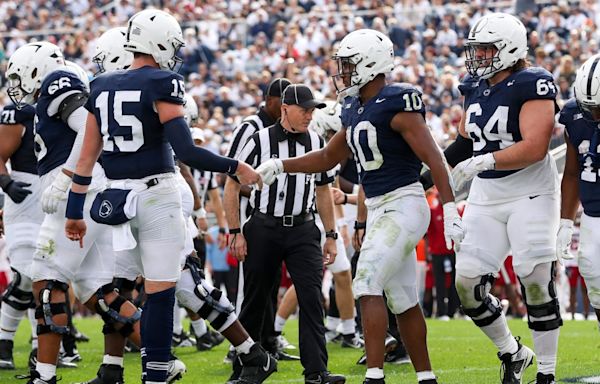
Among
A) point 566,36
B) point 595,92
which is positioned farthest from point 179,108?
point 566,36

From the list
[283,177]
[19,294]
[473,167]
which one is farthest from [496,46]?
[19,294]

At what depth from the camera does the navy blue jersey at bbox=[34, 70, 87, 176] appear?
21.7ft

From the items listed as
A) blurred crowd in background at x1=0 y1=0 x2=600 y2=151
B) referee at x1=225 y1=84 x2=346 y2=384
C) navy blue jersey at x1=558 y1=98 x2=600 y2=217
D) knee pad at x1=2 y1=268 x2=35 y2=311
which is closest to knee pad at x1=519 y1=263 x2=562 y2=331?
navy blue jersey at x1=558 y1=98 x2=600 y2=217

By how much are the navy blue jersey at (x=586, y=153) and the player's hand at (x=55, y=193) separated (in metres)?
2.84

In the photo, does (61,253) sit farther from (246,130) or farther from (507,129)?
(507,129)

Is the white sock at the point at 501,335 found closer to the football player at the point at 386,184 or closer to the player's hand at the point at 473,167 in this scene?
the football player at the point at 386,184

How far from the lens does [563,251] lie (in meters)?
6.30

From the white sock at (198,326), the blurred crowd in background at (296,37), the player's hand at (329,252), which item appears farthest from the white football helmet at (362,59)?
the blurred crowd in background at (296,37)

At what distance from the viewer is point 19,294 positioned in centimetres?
803

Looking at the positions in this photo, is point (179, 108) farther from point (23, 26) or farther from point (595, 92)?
point (23, 26)

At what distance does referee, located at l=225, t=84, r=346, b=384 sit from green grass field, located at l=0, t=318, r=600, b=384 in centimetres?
76

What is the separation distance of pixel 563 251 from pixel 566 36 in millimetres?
14728

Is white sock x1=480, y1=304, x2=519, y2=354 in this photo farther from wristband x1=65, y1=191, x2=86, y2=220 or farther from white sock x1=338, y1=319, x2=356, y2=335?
white sock x1=338, y1=319, x2=356, y2=335

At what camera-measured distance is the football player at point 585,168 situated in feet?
20.1
